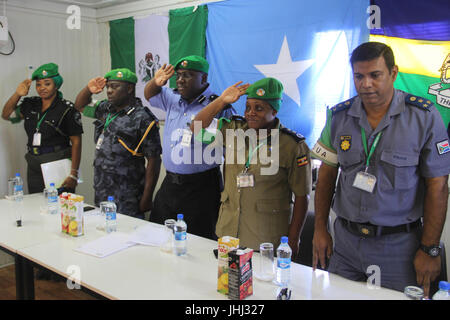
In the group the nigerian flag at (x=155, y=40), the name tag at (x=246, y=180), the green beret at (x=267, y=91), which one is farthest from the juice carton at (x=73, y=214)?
the nigerian flag at (x=155, y=40)

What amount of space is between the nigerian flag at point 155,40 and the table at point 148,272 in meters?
2.39

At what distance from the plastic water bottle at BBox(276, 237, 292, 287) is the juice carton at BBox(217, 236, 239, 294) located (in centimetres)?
21

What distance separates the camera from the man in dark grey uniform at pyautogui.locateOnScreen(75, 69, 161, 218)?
2.99m

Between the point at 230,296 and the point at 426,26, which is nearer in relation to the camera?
the point at 230,296

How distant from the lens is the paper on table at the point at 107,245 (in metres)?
1.92

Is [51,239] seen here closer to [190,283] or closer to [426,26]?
[190,283]

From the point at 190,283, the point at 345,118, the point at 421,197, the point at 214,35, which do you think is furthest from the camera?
the point at 214,35

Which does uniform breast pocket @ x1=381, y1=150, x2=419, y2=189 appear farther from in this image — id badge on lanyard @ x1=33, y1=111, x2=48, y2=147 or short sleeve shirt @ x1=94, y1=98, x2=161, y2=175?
id badge on lanyard @ x1=33, y1=111, x2=48, y2=147

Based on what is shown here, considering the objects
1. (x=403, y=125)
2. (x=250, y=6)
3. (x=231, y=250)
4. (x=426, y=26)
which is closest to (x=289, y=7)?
(x=250, y=6)

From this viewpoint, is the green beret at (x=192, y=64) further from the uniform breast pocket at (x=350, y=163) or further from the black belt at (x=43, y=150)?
the black belt at (x=43, y=150)

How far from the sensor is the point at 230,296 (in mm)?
1474

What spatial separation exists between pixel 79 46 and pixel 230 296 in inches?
167
